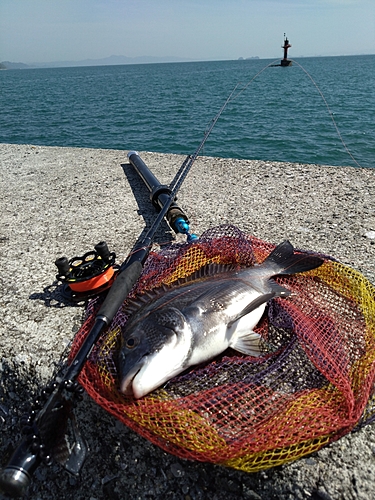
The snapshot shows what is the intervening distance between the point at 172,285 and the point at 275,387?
3.96 feet

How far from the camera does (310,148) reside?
19078mm

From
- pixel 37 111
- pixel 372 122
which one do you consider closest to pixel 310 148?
pixel 372 122

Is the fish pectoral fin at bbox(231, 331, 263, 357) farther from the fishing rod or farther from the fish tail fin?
the fishing rod

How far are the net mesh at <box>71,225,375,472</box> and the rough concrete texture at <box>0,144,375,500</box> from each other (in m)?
0.25

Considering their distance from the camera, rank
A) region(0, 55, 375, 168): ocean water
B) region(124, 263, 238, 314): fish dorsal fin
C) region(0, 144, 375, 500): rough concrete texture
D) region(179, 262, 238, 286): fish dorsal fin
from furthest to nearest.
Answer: region(0, 55, 375, 168): ocean water
region(179, 262, 238, 286): fish dorsal fin
region(124, 263, 238, 314): fish dorsal fin
region(0, 144, 375, 500): rough concrete texture

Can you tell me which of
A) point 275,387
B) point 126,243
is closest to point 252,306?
point 275,387

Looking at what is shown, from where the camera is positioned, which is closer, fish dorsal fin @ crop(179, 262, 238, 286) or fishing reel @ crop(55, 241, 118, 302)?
fish dorsal fin @ crop(179, 262, 238, 286)

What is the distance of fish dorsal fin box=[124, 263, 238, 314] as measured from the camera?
3025 mm

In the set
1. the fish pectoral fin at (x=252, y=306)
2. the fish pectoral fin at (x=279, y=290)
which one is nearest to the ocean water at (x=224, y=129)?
the fish pectoral fin at (x=279, y=290)

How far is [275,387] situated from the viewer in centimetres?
260

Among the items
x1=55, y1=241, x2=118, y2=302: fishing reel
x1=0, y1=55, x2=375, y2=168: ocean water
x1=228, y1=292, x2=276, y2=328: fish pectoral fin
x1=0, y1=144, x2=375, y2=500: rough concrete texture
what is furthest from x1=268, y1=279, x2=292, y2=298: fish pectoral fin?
x1=0, y1=55, x2=375, y2=168: ocean water

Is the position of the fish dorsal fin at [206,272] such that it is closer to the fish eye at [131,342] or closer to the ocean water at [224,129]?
the fish eye at [131,342]

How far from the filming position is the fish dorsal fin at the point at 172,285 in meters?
3.03

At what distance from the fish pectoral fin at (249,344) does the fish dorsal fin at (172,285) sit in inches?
26.8
